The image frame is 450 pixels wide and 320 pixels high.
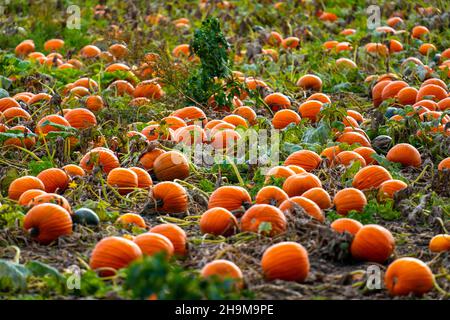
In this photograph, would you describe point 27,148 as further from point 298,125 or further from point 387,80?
point 387,80

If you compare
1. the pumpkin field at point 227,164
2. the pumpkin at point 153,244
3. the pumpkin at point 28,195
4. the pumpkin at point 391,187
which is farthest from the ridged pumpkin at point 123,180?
the pumpkin at point 391,187

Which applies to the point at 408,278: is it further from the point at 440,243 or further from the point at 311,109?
the point at 311,109

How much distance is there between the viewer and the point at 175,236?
4.15 m

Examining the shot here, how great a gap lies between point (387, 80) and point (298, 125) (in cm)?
143

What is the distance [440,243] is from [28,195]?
2154mm

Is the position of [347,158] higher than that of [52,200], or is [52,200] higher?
[347,158]

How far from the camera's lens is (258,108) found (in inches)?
274

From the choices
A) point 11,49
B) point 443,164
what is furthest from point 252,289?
point 11,49

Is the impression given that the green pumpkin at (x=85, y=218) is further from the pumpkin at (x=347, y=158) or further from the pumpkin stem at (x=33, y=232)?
the pumpkin at (x=347, y=158)

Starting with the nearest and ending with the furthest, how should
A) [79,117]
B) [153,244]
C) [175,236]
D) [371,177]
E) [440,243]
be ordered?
[153,244]
[175,236]
[440,243]
[371,177]
[79,117]

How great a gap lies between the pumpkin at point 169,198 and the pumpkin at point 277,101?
220 cm

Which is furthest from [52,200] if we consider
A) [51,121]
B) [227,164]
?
[51,121]

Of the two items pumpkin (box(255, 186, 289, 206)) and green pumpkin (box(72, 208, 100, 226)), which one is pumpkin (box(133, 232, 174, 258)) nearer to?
green pumpkin (box(72, 208, 100, 226))
